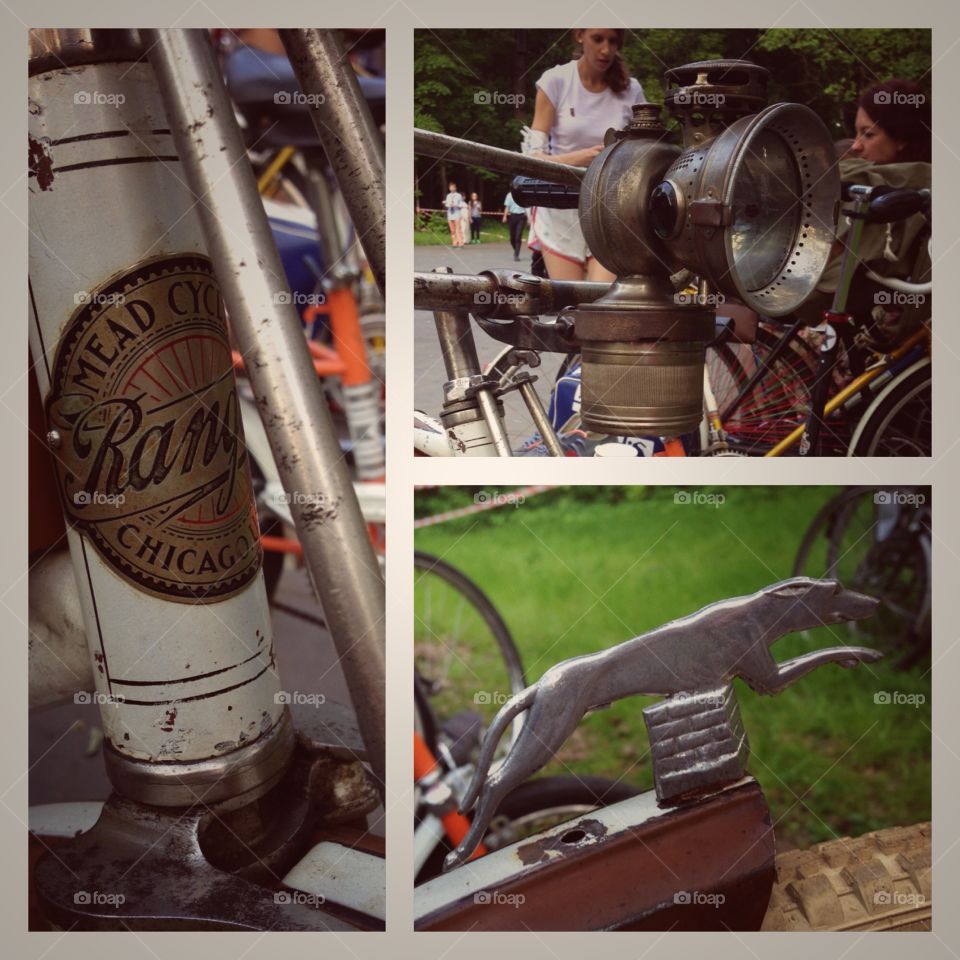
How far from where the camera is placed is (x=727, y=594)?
1287 mm

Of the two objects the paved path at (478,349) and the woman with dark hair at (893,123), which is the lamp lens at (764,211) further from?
the paved path at (478,349)

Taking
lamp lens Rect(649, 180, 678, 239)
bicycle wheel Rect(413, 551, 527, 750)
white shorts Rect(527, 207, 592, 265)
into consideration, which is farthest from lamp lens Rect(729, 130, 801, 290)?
bicycle wheel Rect(413, 551, 527, 750)

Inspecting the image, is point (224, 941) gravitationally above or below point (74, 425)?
below

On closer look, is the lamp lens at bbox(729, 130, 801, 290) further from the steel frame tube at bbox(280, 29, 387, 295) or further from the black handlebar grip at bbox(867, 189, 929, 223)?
the steel frame tube at bbox(280, 29, 387, 295)

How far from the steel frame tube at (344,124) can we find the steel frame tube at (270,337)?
0.14 m

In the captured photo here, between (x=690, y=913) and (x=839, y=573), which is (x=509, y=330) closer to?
(x=839, y=573)

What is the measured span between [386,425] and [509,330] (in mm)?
200

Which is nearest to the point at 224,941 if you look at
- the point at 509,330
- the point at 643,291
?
the point at 509,330

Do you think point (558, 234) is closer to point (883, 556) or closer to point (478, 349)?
point (478, 349)

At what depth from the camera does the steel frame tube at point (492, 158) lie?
1.24 m

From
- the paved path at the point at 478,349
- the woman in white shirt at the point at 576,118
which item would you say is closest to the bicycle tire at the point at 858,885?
the paved path at the point at 478,349

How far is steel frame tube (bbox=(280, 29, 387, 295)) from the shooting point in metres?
1.17

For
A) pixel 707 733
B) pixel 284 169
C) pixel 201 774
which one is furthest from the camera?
pixel 284 169

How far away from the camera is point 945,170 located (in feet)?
4.30
